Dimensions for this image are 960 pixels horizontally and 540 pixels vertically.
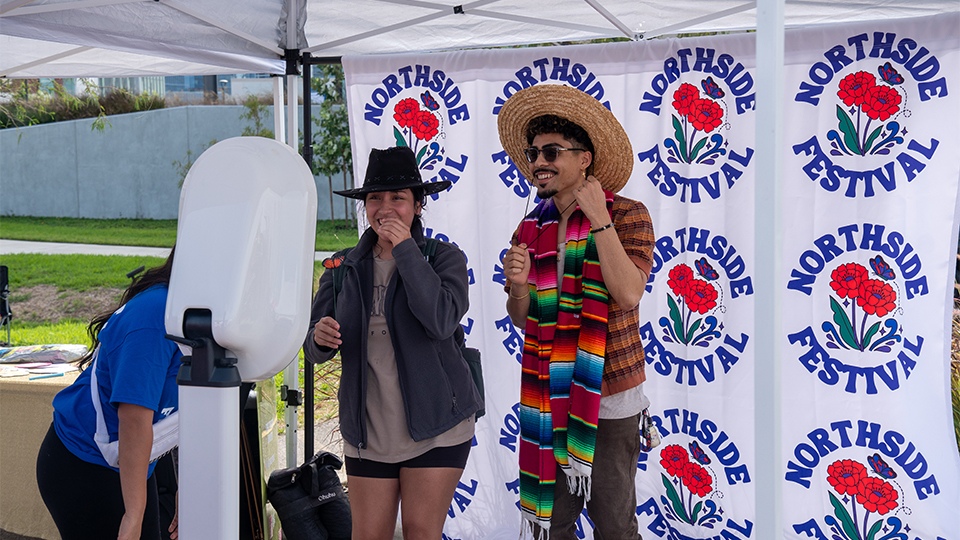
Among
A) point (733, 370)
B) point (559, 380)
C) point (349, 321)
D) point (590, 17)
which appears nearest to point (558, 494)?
point (559, 380)

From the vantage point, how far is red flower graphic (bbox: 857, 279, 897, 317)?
2.65m

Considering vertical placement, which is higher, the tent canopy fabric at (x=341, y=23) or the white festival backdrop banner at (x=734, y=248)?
the tent canopy fabric at (x=341, y=23)

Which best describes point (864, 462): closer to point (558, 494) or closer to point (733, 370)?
point (733, 370)

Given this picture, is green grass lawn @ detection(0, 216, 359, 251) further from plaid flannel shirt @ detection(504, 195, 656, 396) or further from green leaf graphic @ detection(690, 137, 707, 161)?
plaid flannel shirt @ detection(504, 195, 656, 396)

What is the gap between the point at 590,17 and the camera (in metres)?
2.97

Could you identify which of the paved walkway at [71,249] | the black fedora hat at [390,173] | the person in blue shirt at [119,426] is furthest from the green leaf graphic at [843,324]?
the paved walkway at [71,249]

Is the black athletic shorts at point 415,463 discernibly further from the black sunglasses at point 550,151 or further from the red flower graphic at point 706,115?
the red flower graphic at point 706,115

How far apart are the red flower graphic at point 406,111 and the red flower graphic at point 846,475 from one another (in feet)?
7.60

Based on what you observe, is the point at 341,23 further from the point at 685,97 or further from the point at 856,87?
the point at 856,87

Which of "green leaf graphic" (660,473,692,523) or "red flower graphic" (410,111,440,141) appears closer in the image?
"green leaf graphic" (660,473,692,523)

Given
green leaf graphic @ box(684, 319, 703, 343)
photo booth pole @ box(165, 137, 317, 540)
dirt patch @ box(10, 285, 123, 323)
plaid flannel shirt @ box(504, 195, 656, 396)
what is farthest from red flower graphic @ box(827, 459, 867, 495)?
dirt patch @ box(10, 285, 123, 323)

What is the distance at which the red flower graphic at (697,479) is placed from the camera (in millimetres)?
2998

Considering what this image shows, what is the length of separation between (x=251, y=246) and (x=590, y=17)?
246 centimetres

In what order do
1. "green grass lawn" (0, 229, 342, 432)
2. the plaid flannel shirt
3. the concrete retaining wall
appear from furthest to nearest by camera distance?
the concrete retaining wall
"green grass lawn" (0, 229, 342, 432)
the plaid flannel shirt
